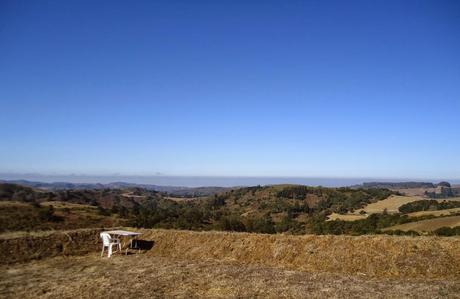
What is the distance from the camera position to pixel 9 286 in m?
12.7

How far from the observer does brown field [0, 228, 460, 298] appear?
1154 cm

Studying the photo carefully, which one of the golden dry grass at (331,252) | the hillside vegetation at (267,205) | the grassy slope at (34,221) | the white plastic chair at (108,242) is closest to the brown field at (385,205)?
the hillside vegetation at (267,205)

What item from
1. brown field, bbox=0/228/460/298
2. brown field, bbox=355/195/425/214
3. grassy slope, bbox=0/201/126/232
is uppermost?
brown field, bbox=0/228/460/298

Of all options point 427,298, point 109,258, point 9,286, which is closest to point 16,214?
point 109,258

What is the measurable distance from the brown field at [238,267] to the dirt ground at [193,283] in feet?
0.09

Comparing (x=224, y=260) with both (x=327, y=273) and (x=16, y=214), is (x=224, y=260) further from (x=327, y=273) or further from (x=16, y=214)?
(x=16, y=214)

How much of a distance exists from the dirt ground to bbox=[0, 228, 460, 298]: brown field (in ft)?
0.09

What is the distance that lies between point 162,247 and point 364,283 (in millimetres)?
9976

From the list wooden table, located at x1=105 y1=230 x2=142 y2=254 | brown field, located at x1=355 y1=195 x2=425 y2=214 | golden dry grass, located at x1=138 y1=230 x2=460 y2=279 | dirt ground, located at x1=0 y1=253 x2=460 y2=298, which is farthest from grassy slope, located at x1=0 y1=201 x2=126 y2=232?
brown field, located at x1=355 y1=195 x2=425 y2=214

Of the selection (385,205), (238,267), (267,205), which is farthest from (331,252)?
(385,205)

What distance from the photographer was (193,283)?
12500 mm

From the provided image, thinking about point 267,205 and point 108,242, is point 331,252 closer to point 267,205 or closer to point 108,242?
point 108,242

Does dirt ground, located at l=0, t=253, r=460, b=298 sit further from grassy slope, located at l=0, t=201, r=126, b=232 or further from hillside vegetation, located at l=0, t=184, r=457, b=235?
hillside vegetation, located at l=0, t=184, r=457, b=235

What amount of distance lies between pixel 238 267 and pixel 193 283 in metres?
2.83
